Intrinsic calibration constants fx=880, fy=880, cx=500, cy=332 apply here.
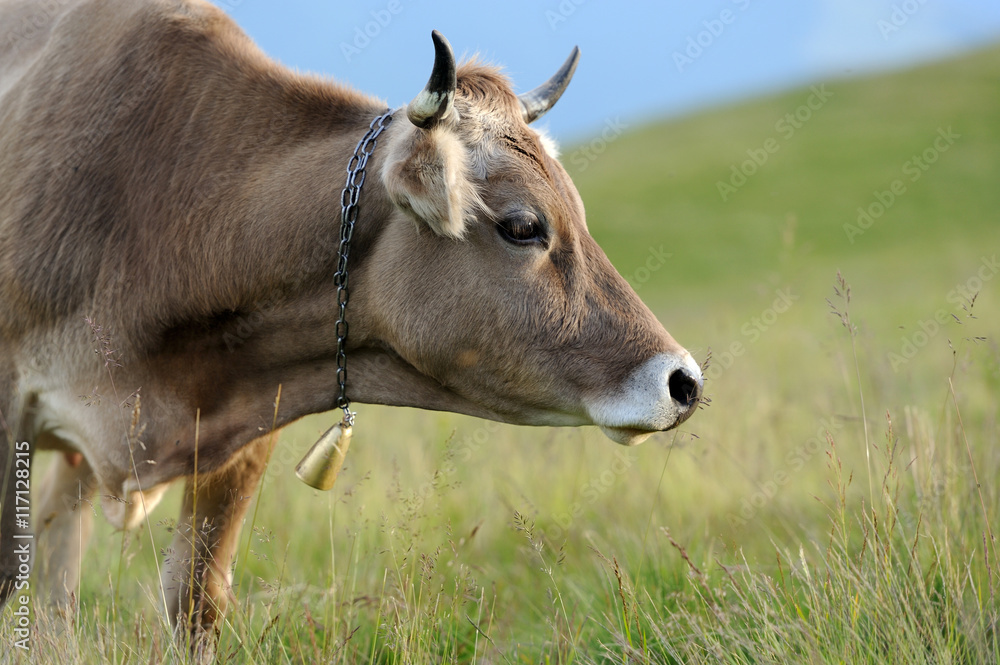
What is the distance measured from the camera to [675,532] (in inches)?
197

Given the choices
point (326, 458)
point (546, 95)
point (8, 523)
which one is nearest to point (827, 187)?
point (546, 95)

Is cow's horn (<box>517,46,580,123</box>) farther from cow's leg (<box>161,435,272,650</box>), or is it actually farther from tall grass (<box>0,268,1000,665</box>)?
cow's leg (<box>161,435,272,650</box>)

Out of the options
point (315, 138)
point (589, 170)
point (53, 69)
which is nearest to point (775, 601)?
point (315, 138)

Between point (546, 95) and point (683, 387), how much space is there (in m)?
1.61

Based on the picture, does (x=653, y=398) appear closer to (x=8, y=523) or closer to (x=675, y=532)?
(x=675, y=532)

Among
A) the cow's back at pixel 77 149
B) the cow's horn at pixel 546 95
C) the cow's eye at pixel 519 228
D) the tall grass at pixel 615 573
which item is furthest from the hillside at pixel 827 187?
the cow's back at pixel 77 149

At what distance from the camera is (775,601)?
315cm

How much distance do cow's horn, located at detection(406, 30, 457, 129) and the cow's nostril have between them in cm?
126

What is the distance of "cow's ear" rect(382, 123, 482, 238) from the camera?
123 inches

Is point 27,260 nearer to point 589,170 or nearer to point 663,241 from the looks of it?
point 663,241

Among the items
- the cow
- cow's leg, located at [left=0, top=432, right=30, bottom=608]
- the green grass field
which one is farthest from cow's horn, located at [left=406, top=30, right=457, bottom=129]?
cow's leg, located at [left=0, top=432, right=30, bottom=608]

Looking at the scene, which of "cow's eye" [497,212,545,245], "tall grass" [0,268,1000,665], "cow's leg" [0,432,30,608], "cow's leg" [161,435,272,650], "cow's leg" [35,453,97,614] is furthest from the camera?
"cow's leg" [35,453,97,614]

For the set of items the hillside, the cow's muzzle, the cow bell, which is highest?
the cow's muzzle

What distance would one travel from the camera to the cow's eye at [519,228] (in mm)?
3305
